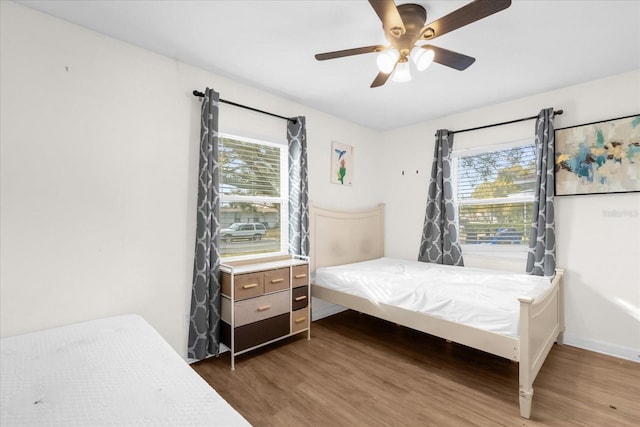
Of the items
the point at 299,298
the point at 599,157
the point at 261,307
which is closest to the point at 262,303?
the point at 261,307

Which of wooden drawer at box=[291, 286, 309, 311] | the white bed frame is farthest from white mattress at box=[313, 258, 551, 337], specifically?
wooden drawer at box=[291, 286, 309, 311]

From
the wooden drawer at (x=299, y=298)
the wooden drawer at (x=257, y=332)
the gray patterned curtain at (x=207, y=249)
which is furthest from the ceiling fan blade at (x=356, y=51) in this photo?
the wooden drawer at (x=257, y=332)

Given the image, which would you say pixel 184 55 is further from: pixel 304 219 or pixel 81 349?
pixel 81 349

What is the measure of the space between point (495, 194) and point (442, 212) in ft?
1.94

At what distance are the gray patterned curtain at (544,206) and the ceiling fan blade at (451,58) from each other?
1.65 meters

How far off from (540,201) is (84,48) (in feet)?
13.0

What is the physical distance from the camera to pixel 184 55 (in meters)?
2.33

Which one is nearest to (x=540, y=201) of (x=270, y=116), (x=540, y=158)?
(x=540, y=158)

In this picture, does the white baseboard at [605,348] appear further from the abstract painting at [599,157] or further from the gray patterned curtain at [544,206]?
the abstract painting at [599,157]

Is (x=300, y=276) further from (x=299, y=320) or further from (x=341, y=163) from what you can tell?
(x=341, y=163)

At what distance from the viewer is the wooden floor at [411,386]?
1.84 meters

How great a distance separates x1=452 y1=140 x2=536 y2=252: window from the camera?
126 inches

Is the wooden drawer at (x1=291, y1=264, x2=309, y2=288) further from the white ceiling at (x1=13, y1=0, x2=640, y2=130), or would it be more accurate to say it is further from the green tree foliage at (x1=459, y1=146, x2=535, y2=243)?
the green tree foliage at (x1=459, y1=146, x2=535, y2=243)

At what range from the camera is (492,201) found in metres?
3.39
